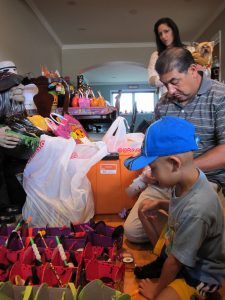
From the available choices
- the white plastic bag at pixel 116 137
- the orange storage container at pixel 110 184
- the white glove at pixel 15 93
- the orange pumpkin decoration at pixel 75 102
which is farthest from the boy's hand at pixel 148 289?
the orange pumpkin decoration at pixel 75 102

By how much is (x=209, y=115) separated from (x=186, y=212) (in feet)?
2.00

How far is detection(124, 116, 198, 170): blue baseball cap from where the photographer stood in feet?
3.28

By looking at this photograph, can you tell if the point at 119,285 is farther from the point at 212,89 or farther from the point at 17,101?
the point at 17,101

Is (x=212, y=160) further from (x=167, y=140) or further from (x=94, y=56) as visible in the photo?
(x=94, y=56)

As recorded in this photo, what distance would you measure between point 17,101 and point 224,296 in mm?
1709

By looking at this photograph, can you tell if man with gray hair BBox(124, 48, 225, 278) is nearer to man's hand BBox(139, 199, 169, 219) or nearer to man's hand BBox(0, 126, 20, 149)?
man's hand BBox(139, 199, 169, 219)

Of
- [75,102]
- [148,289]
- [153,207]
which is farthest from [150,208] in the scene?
[75,102]

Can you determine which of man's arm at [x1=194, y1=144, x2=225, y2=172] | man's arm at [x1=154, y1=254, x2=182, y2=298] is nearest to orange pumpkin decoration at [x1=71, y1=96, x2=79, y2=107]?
man's arm at [x1=194, y1=144, x2=225, y2=172]

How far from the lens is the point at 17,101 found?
7.11 ft

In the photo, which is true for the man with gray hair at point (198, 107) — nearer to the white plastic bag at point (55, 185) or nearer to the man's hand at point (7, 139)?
the white plastic bag at point (55, 185)

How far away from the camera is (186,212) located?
1024 millimetres

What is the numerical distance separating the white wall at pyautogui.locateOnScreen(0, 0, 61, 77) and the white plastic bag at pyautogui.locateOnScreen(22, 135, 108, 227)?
4.87 feet

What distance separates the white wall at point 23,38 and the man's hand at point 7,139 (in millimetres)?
1283

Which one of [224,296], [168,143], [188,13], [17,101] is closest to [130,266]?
[224,296]
